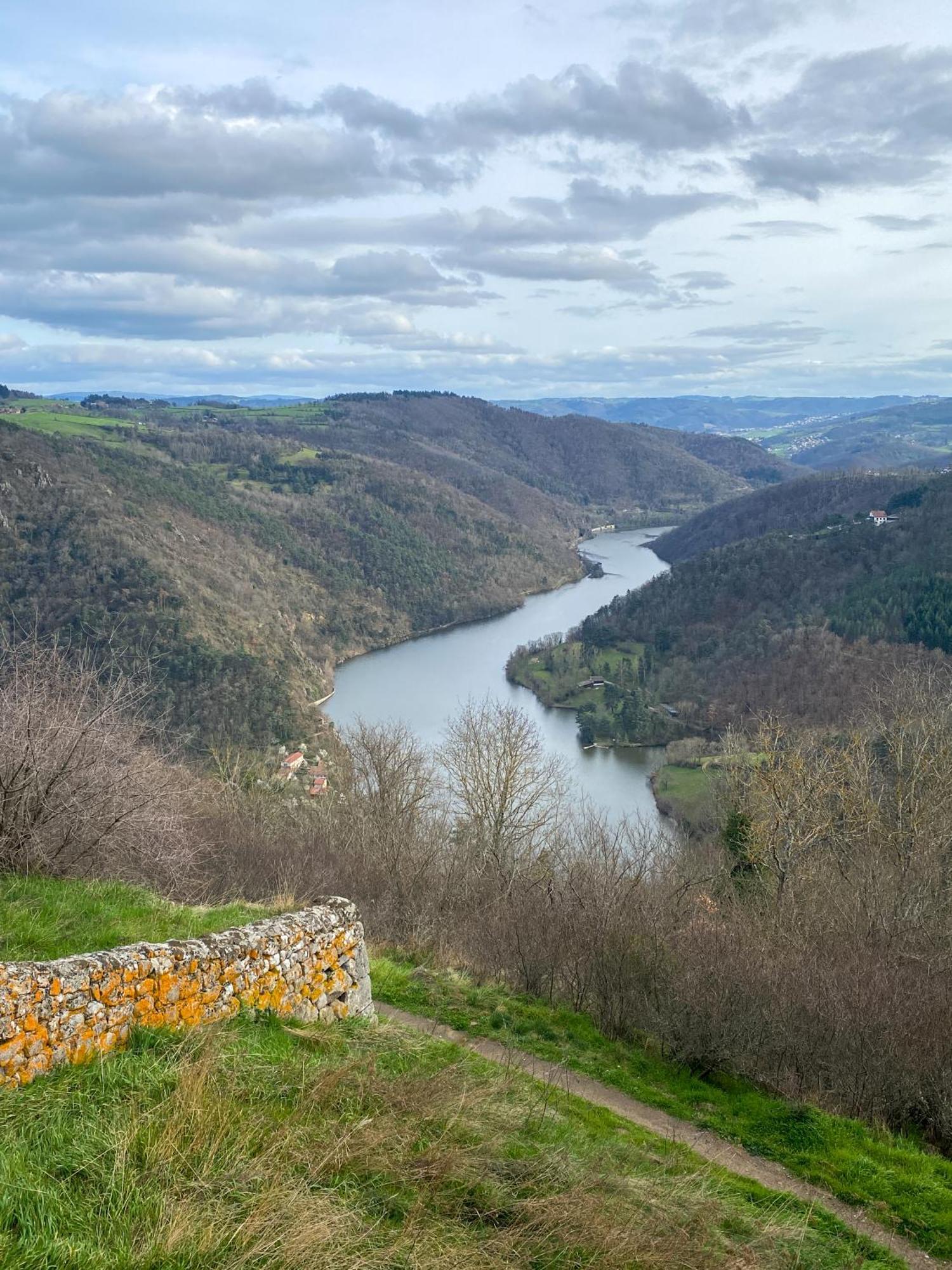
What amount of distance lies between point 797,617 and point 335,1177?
7533cm

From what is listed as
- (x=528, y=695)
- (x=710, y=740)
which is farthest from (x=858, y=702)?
(x=528, y=695)

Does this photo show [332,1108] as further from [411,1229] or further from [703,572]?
[703,572]

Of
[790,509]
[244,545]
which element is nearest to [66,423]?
[244,545]

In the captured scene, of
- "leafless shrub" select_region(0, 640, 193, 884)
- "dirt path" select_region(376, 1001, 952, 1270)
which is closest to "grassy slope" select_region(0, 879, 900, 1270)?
"dirt path" select_region(376, 1001, 952, 1270)

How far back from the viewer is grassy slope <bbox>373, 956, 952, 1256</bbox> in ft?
23.7

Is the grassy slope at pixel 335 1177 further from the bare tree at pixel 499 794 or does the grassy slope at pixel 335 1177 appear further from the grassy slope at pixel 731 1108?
the bare tree at pixel 499 794

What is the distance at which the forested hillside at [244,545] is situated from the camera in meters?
58.6

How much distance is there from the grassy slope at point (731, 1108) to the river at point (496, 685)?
2387 centimetres

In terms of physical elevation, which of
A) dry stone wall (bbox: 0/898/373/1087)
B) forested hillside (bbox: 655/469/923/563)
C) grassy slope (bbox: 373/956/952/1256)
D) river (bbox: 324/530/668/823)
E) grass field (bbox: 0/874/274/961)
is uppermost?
forested hillside (bbox: 655/469/923/563)

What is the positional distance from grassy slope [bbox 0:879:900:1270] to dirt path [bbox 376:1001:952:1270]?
1.03ft

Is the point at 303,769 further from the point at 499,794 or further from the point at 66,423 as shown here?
the point at 66,423

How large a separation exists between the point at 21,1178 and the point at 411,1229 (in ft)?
6.38

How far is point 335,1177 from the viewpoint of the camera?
4.84 metres

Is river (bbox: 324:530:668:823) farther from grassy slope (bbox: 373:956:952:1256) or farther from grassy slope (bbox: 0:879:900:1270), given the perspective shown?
grassy slope (bbox: 0:879:900:1270)
